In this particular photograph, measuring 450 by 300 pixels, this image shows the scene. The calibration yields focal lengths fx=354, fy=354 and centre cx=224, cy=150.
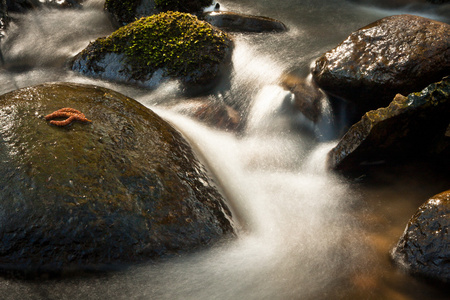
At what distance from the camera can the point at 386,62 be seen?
5922 millimetres

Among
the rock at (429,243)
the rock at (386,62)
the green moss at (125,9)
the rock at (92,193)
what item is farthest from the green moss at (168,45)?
the rock at (429,243)

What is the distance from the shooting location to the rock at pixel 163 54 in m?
7.07

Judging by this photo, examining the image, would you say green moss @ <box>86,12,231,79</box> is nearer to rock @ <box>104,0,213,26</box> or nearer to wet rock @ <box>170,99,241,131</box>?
wet rock @ <box>170,99,241,131</box>

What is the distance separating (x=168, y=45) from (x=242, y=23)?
7.85ft

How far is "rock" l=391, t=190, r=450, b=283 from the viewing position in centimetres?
361

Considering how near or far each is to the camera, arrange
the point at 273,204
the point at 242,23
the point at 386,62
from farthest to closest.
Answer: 1. the point at 242,23
2. the point at 386,62
3. the point at 273,204

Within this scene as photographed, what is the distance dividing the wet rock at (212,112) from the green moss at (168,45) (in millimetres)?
777

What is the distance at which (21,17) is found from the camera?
10117 millimetres

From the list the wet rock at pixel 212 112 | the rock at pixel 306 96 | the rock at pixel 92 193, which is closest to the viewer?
the rock at pixel 92 193

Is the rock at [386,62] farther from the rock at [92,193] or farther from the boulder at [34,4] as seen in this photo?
the boulder at [34,4]

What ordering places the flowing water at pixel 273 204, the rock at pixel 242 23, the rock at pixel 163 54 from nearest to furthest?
the flowing water at pixel 273 204 < the rock at pixel 163 54 < the rock at pixel 242 23

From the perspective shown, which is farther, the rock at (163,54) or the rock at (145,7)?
the rock at (145,7)

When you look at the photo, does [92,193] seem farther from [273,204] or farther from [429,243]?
[429,243]

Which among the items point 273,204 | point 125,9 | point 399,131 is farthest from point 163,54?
point 399,131
